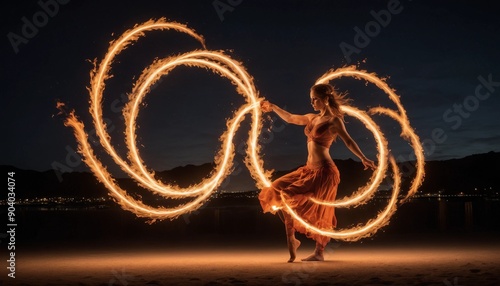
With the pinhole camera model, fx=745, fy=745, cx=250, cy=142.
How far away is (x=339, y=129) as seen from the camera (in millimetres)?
10828

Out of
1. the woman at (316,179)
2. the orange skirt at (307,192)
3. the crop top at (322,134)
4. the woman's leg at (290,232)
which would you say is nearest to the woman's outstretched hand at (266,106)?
the woman at (316,179)

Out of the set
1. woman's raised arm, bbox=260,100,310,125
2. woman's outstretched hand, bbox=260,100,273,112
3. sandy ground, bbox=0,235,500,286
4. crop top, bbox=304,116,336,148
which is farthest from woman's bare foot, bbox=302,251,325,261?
woman's outstretched hand, bbox=260,100,273,112

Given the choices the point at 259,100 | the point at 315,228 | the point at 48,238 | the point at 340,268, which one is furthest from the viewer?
the point at 48,238

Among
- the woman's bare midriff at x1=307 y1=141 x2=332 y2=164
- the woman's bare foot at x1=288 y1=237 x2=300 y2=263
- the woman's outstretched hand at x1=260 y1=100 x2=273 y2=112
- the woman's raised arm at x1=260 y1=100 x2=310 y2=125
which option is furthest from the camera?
the woman's outstretched hand at x1=260 y1=100 x2=273 y2=112

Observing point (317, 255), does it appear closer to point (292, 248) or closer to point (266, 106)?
point (292, 248)

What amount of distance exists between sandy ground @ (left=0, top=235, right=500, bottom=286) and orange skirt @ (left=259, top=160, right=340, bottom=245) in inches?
25.2

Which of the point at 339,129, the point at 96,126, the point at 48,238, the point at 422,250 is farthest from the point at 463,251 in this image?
the point at 48,238

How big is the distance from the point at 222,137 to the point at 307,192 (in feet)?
6.21

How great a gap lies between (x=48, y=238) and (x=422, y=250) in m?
8.83

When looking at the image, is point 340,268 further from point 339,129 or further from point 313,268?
point 339,129

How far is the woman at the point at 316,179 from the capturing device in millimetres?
10805

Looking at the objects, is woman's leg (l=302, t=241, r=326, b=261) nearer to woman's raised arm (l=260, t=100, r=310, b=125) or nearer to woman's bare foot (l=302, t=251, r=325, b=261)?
woman's bare foot (l=302, t=251, r=325, b=261)

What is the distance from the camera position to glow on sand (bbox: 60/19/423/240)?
37.7ft

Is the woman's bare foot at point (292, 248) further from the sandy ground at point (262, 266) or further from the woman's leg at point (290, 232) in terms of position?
the sandy ground at point (262, 266)
